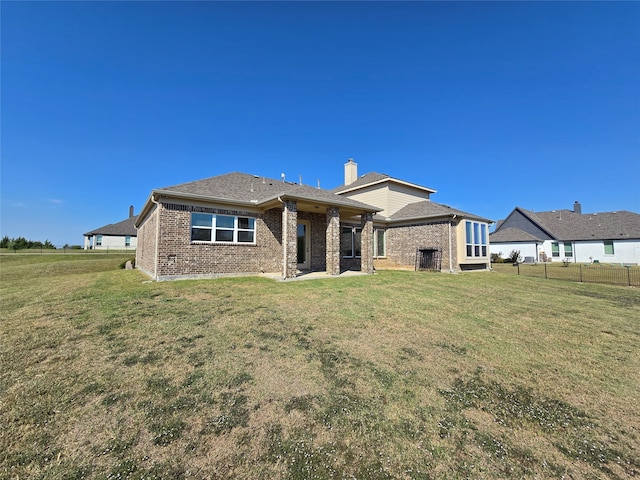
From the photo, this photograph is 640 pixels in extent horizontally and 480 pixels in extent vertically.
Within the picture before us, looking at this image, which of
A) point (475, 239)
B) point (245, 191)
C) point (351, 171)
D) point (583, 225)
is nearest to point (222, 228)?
point (245, 191)

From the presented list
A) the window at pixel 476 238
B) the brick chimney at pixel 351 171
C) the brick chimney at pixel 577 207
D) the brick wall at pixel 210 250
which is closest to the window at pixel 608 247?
the brick chimney at pixel 577 207

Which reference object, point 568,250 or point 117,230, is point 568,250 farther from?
point 117,230

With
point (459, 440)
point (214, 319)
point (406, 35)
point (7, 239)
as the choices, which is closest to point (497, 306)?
point (459, 440)

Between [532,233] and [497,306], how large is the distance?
109 ft

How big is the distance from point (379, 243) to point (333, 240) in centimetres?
665

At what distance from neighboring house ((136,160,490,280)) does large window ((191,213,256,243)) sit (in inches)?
1.5

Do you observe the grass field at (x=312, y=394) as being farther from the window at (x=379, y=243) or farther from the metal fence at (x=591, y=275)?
the window at (x=379, y=243)

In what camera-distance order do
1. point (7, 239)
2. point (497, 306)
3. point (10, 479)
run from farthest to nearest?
point (7, 239) → point (497, 306) → point (10, 479)

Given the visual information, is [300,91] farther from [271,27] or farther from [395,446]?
[395,446]

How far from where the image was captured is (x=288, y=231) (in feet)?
35.4

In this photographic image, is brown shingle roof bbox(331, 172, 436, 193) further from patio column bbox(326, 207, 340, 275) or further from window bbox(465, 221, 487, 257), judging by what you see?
patio column bbox(326, 207, 340, 275)

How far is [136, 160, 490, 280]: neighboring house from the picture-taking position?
1053 centimetres

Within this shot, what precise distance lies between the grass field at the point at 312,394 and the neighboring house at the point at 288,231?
486 centimetres

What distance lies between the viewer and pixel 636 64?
11.8 m
